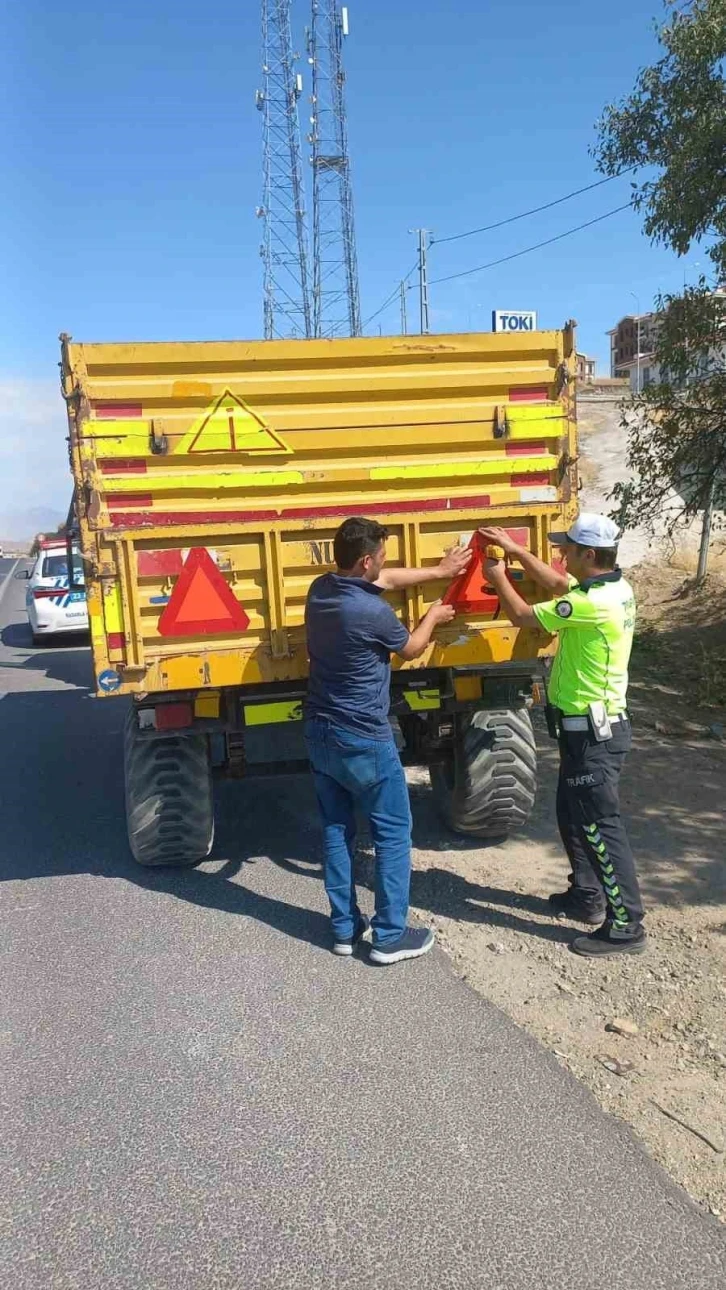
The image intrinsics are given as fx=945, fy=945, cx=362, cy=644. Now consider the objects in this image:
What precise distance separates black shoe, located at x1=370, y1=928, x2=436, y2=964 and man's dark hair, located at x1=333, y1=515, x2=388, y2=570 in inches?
63.1

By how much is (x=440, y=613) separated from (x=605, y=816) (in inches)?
44.3

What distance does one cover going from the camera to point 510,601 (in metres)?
4.12

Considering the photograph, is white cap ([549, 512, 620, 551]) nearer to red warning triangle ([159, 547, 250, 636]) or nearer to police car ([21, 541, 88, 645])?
red warning triangle ([159, 547, 250, 636])

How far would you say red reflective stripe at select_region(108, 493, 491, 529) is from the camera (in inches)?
169

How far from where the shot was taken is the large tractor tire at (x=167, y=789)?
474 centimetres

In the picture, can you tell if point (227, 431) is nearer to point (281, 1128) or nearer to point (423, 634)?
point (423, 634)

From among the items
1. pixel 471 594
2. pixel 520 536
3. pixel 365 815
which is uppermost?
pixel 520 536

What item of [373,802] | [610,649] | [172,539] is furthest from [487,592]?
[172,539]

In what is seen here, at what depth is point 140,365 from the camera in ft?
14.0

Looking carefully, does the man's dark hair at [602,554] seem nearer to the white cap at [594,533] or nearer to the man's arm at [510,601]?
the white cap at [594,533]

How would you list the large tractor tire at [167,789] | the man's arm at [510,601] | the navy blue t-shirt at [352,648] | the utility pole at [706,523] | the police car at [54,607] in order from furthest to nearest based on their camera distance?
the police car at [54,607] < the utility pole at [706,523] < the large tractor tire at [167,789] < the man's arm at [510,601] < the navy blue t-shirt at [352,648]

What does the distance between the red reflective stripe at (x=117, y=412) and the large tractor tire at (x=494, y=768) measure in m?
2.24

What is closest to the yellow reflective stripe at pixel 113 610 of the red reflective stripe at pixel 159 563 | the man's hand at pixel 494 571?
the red reflective stripe at pixel 159 563

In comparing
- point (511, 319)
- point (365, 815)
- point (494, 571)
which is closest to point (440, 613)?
point (494, 571)
